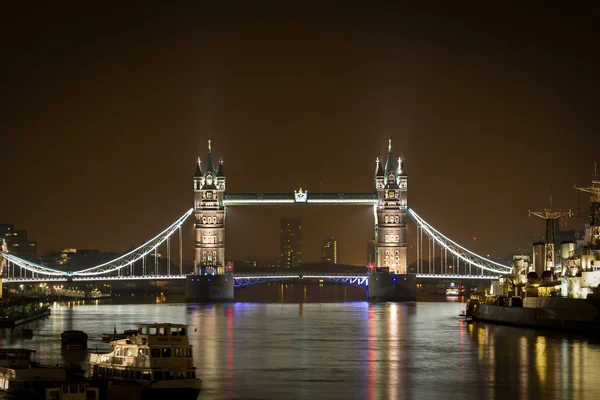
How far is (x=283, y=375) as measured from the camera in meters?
47.3

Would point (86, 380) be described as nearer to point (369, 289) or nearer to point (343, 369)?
point (343, 369)

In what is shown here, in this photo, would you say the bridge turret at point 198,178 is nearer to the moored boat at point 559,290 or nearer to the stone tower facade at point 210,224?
the stone tower facade at point 210,224

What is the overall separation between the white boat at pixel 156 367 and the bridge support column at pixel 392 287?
321 feet

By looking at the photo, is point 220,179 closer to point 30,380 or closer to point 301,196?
point 301,196

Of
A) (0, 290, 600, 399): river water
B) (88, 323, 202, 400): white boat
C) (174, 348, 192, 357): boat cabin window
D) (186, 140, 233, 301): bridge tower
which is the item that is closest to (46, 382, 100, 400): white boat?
(88, 323, 202, 400): white boat

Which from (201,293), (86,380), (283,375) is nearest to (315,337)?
(283,375)

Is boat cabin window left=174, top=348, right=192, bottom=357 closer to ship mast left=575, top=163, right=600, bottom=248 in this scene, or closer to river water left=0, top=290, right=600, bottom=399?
river water left=0, top=290, right=600, bottom=399

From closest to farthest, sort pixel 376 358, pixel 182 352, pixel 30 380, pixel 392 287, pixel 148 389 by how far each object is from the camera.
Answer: pixel 148 389
pixel 182 352
pixel 30 380
pixel 376 358
pixel 392 287

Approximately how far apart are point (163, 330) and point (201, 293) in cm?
9348

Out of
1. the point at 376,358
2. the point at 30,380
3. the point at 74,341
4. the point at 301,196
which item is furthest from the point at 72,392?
the point at 301,196

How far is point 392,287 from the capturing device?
135 meters

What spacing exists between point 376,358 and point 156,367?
65.9 ft

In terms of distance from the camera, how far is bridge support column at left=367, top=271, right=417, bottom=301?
442ft

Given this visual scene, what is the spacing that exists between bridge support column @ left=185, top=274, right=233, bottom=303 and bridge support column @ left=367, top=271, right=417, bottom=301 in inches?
654
